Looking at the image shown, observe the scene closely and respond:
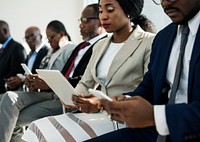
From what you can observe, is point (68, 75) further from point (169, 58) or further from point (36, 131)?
point (169, 58)

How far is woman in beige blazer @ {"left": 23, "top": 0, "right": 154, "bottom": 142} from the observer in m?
1.48

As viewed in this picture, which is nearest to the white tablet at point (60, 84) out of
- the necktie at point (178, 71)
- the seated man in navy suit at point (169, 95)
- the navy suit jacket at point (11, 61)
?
the seated man in navy suit at point (169, 95)

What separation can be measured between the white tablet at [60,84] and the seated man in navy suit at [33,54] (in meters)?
1.16

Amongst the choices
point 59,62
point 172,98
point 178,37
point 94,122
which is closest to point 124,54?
point 94,122

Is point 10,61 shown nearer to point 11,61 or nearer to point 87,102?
point 11,61

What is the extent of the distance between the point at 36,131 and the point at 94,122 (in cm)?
26

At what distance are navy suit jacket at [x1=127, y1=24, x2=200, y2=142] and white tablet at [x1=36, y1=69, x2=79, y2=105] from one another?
36 cm

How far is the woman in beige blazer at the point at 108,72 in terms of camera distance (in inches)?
58.2

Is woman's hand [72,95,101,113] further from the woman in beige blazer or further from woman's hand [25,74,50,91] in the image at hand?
woman's hand [25,74,50,91]

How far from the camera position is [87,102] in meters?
1.54

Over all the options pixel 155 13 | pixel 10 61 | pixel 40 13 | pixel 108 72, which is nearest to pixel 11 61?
pixel 10 61

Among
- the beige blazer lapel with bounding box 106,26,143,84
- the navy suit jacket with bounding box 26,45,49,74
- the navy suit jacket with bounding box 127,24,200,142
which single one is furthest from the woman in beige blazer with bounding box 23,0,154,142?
the navy suit jacket with bounding box 26,45,49,74

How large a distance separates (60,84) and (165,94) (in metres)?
0.56

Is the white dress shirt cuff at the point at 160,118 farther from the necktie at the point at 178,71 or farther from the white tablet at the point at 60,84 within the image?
the white tablet at the point at 60,84
